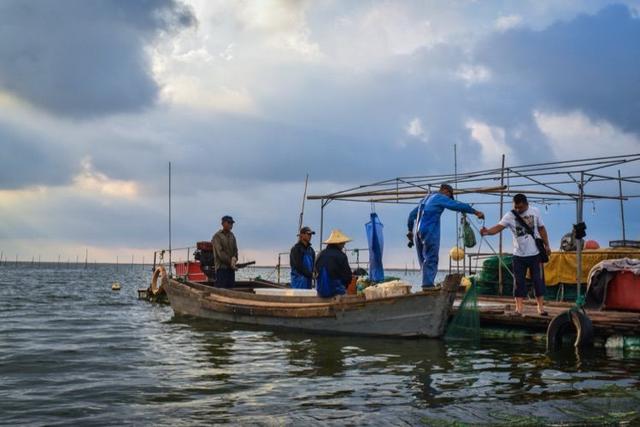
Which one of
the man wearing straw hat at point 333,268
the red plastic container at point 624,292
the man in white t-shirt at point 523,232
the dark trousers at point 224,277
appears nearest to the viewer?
the man in white t-shirt at point 523,232

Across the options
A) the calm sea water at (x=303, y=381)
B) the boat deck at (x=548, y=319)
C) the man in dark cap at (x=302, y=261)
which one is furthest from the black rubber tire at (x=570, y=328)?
the man in dark cap at (x=302, y=261)

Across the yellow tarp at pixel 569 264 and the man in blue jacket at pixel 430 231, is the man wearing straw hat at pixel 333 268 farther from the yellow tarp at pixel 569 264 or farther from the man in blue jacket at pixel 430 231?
the yellow tarp at pixel 569 264

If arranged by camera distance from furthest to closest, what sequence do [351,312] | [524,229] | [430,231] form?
1. [351,312]
2. [430,231]
3. [524,229]

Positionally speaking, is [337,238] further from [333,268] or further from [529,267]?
[529,267]

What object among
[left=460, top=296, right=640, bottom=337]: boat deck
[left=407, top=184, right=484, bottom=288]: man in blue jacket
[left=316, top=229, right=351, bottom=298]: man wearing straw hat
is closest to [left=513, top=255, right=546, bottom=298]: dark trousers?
[left=460, top=296, right=640, bottom=337]: boat deck

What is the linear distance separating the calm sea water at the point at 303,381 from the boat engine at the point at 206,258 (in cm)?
1105

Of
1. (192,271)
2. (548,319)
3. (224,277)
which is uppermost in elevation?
(224,277)

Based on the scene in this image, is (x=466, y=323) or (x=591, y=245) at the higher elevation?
(x=591, y=245)

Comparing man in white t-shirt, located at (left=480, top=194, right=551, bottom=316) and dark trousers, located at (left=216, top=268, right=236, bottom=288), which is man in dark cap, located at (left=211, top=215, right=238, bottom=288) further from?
man in white t-shirt, located at (left=480, top=194, right=551, bottom=316)

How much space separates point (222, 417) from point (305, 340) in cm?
581

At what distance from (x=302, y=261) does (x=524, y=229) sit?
18.6ft

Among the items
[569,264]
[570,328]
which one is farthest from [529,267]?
[569,264]

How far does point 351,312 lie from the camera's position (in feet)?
38.1

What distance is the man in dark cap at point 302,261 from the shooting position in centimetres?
1427
